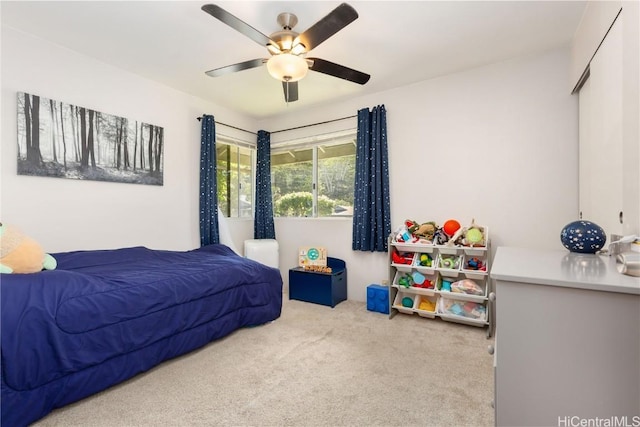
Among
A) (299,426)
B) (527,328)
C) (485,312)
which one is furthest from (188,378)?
(485,312)

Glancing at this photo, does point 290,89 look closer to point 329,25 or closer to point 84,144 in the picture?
point 329,25

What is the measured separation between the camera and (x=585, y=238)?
4.54ft

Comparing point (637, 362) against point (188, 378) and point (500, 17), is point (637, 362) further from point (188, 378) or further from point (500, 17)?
point (500, 17)

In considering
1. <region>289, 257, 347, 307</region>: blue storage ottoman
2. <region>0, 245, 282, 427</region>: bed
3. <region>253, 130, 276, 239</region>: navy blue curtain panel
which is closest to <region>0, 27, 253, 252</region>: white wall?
<region>0, 245, 282, 427</region>: bed

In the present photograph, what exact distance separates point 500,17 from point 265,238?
3330 millimetres

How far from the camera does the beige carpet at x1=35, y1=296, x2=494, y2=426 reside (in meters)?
1.51

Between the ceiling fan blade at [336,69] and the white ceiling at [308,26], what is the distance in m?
0.29

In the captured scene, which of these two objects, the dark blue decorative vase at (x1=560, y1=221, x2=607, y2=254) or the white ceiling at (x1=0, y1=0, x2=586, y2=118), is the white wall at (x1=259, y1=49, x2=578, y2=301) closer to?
the white ceiling at (x1=0, y1=0, x2=586, y2=118)

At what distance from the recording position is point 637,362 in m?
0.78

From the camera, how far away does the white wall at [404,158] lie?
2.36m

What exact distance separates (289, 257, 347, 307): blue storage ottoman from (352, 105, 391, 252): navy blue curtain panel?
373 millimetres

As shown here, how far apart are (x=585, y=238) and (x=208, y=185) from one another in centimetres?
329

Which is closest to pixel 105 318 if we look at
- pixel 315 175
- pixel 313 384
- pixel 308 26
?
pixel 313 384

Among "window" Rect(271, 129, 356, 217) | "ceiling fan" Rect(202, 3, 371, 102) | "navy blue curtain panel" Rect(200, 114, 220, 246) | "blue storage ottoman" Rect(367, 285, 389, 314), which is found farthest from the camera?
"window" Rect(271, 129, 356, 217)
